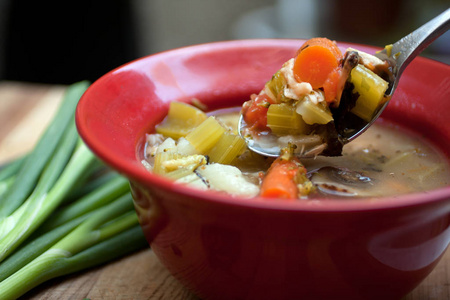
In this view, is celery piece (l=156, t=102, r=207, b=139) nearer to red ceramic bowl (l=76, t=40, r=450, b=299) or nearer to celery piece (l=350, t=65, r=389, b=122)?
red ceramic bowl (l=76, t=40, r=450, b=299)

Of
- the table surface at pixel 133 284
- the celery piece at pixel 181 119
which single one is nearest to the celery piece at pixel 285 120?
the celery piece at pixel 181 119

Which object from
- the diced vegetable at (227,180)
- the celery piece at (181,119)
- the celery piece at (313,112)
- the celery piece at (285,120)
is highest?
the celery piece at (313,112)

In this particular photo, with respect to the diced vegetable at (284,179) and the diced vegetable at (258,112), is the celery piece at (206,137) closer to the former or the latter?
the diced vegetable at (258,112)

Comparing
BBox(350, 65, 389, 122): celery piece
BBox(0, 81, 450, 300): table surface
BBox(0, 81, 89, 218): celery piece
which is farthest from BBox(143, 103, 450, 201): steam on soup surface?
BBox(0, 81, 89, 218): celery piece

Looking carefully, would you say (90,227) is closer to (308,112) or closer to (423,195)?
(308,112)

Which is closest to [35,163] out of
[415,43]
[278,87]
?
[278,87]

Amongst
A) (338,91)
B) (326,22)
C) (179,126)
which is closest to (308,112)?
(338,91)
